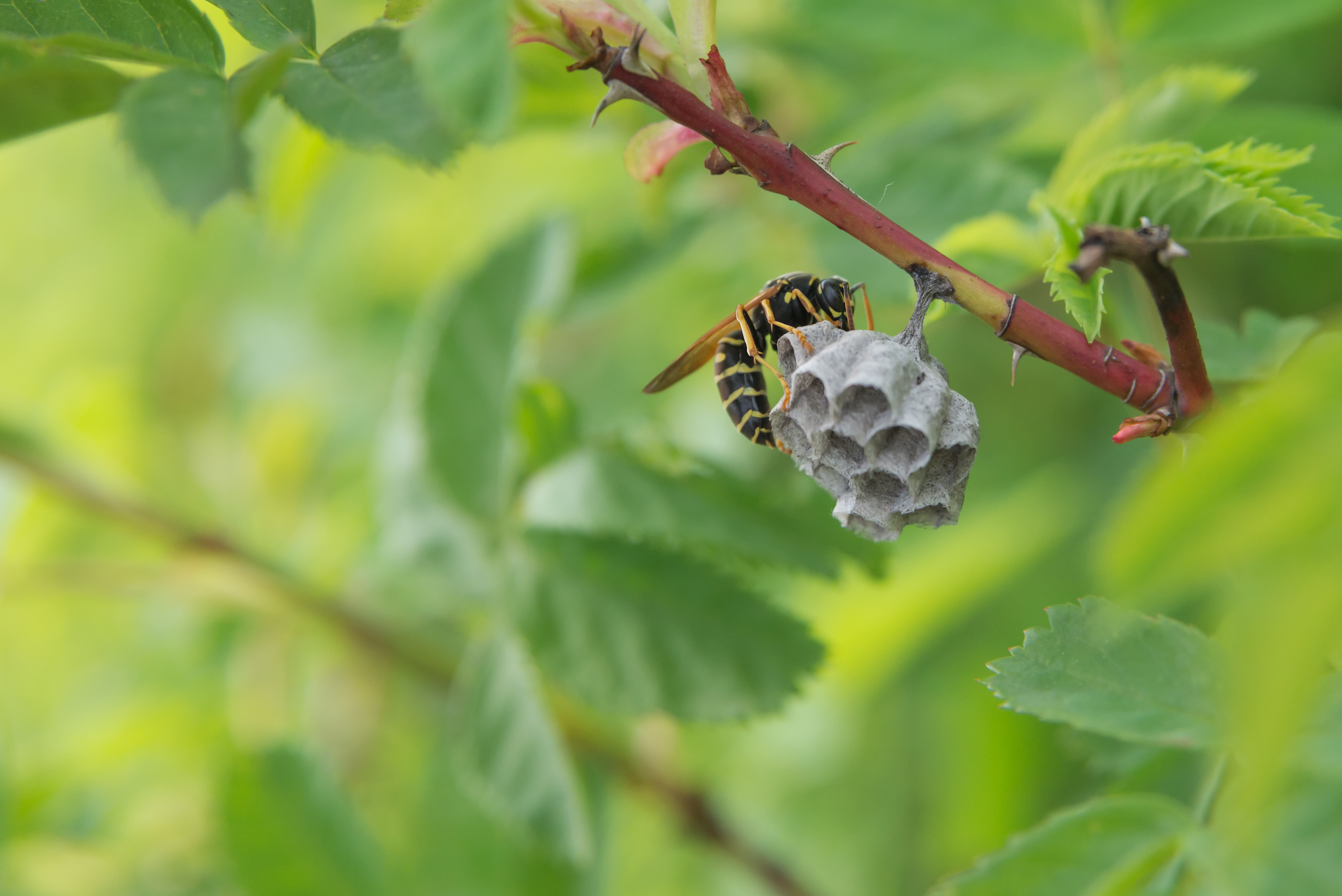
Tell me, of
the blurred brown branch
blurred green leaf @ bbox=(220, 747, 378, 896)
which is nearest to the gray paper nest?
the blurred brown branch

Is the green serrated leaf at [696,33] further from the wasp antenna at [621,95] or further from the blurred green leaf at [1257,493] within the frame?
the blurred green leaf at [1257,493]

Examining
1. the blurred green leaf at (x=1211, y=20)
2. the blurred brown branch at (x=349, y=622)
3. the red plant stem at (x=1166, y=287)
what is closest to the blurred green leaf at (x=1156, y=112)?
the red plant stem at (x=1166, y=287)

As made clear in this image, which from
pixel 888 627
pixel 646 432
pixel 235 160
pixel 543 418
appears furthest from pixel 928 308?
pixel 888 627

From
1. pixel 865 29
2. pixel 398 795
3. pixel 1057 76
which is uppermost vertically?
pixel 1057 76

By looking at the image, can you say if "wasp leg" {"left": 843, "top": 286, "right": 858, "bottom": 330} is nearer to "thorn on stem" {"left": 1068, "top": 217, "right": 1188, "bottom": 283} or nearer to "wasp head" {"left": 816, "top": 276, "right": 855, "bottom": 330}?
"wasp head" {"left": 816, "top": 276, "right": 855, "bottom": 330}

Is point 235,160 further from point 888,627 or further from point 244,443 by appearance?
point 244,443

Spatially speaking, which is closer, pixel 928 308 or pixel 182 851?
pixel 928 308
